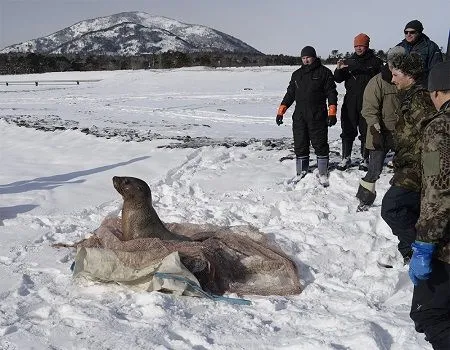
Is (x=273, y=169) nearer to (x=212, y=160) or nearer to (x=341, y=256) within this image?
(x=212, y=160)

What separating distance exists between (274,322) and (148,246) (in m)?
1.22

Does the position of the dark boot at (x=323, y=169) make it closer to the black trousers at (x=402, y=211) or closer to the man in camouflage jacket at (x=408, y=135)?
the black trousers at (x=402, y=211)

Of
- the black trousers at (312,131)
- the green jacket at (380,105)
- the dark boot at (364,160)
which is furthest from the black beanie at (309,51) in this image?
the dark boot at (364,160)

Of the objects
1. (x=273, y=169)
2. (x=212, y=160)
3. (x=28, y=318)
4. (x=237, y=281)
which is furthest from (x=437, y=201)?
(x=212, y=160)

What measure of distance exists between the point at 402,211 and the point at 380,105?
7.18 feet

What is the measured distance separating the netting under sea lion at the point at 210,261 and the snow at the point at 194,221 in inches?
5.5

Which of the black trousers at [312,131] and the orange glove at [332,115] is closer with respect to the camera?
the orange glove at [332,115]

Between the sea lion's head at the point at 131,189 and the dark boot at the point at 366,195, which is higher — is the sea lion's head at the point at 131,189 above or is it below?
above

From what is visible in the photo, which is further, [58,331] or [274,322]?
[274,322]

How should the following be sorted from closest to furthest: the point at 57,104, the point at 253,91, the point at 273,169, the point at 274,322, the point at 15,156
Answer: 1. the point at 274,322
2. the point at 273,169
3. the point at 15,156
4. the point at 57,104
5. the point at 253,91

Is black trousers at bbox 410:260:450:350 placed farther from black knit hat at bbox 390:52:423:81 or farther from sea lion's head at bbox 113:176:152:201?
sea lion's head at bbox 113:176:152:201

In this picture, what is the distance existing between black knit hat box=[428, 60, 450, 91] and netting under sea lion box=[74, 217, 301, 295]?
210 cm

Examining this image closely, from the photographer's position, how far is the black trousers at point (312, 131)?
6895 mm

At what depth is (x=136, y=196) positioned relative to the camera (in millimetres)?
4859
